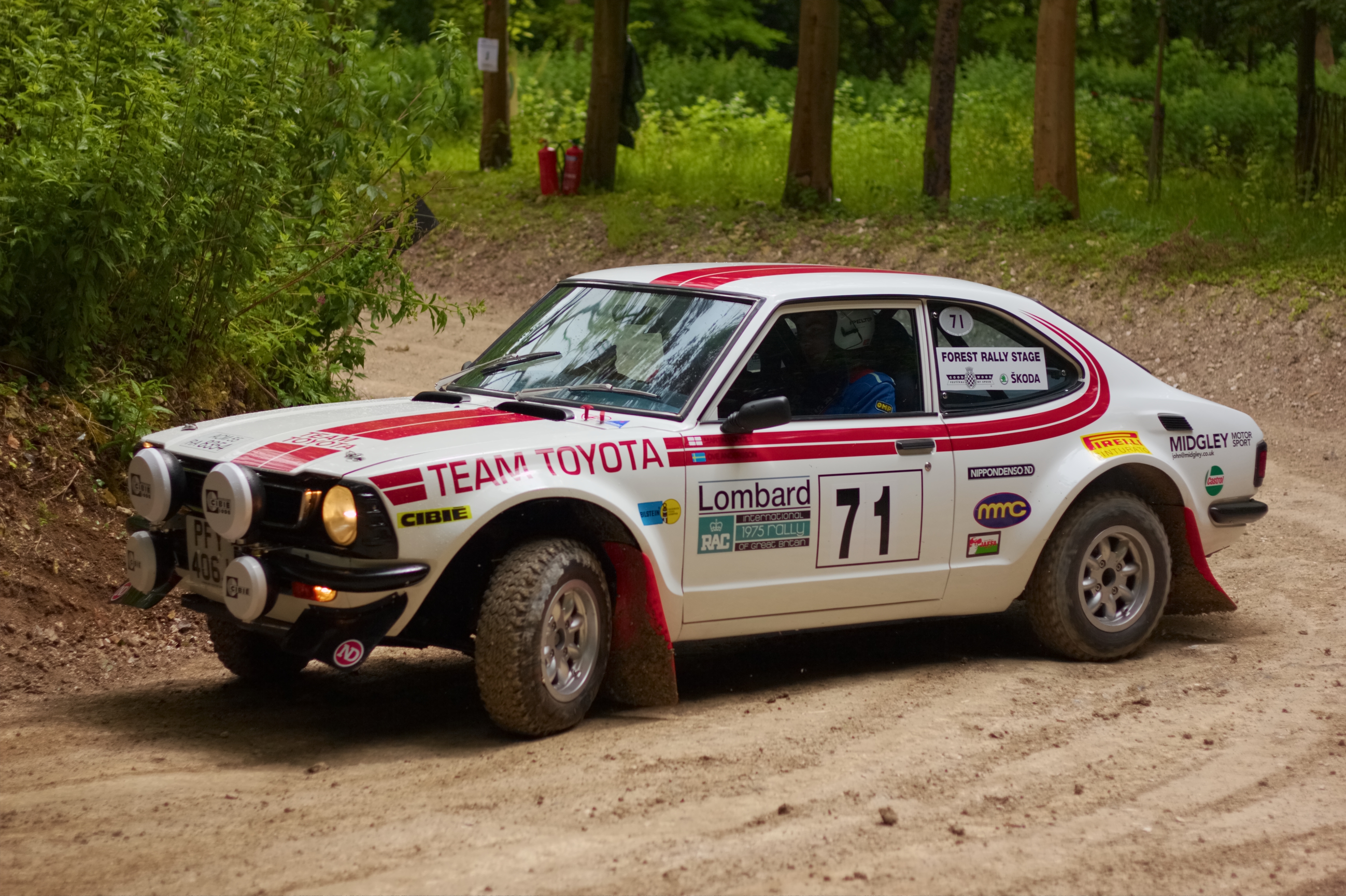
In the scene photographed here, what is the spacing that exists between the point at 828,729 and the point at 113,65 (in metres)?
5.11

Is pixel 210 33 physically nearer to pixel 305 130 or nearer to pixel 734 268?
pixel 305 130

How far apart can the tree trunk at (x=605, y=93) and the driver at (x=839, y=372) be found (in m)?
15.3

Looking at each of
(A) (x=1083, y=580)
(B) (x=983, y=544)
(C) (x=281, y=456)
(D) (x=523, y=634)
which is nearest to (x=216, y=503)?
(C) (x=281, y=456)

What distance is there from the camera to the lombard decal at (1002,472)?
617 cm

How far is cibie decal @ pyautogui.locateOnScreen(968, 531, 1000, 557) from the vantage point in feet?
20.4

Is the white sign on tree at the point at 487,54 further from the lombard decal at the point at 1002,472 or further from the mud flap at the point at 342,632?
the mud flap at the point at 342,632

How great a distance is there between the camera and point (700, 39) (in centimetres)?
3928

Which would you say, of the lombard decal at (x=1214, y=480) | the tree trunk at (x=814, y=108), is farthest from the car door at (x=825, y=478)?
the tree trunk at (x=814, y=108)

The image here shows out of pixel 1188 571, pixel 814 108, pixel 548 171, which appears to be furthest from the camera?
pixel 548 171

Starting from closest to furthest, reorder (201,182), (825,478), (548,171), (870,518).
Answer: (825,478), (870,518), (201,182), (548,171)

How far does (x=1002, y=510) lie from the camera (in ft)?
20.6

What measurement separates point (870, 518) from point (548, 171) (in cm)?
1694

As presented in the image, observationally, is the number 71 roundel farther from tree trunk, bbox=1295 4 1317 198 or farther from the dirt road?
tree trunk, bbox=1295 4 1317 198

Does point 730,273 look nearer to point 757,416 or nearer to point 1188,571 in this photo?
point 757,416
